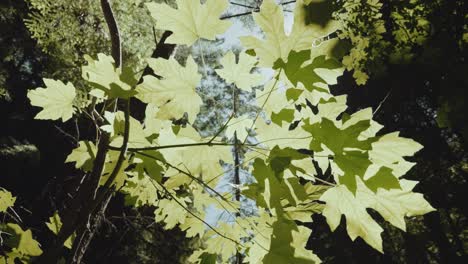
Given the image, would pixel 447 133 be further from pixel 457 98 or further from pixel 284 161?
pixel 284 161

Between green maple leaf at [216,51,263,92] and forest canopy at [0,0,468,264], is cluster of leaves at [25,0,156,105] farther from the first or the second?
green maple leaf at [216,51,263,92]

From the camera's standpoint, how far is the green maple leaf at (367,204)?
38.8 inches

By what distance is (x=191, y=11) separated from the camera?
92cm

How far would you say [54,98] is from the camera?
1096 mm

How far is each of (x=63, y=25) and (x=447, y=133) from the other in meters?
13.1

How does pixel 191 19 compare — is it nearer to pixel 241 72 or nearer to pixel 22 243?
pixel 241 72

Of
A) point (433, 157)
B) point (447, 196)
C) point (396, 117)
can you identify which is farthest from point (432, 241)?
point (396, 117)

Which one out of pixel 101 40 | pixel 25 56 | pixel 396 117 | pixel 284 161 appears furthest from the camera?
pixel 396 117

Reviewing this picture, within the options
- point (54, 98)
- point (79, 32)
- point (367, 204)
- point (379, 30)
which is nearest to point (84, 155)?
point (54, 98)

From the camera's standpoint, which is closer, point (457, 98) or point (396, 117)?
point (457, 98)

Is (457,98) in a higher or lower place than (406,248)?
lower

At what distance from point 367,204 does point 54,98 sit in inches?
39.7

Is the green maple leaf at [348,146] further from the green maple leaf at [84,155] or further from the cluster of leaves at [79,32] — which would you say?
the cluster of leaves at [79,32]

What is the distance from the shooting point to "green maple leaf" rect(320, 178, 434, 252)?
3.23ft
